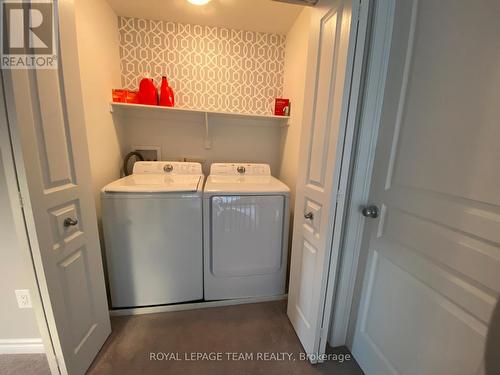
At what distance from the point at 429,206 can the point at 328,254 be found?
0.48 m

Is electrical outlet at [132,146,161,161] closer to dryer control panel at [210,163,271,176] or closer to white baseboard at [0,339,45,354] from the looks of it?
dryer control panel at [210,163,271,176]

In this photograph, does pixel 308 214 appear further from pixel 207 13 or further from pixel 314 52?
pixel 207 13

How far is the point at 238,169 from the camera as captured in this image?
2037 millimetres

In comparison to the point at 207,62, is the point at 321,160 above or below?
below

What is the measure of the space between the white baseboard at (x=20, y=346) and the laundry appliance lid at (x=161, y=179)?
1.00 meters

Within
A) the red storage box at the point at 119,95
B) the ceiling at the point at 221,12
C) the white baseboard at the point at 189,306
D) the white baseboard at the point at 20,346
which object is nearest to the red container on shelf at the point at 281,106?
the ceiling at the point at 221,12

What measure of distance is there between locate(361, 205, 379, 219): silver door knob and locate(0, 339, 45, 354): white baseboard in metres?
2.06

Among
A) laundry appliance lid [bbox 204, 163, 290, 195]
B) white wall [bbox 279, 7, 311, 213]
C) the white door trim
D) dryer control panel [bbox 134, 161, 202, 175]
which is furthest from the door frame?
white wall [bbox 279, 7, 311, 213]

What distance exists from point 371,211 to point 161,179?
1.58 m

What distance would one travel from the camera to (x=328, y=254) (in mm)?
1056

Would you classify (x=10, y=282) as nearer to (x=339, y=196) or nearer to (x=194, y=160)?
(x=194, y=160)

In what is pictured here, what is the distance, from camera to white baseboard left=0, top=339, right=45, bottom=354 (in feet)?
4.00

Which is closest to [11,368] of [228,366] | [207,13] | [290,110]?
[228,366]

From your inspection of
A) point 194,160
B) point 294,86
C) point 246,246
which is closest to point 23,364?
point 246,246
